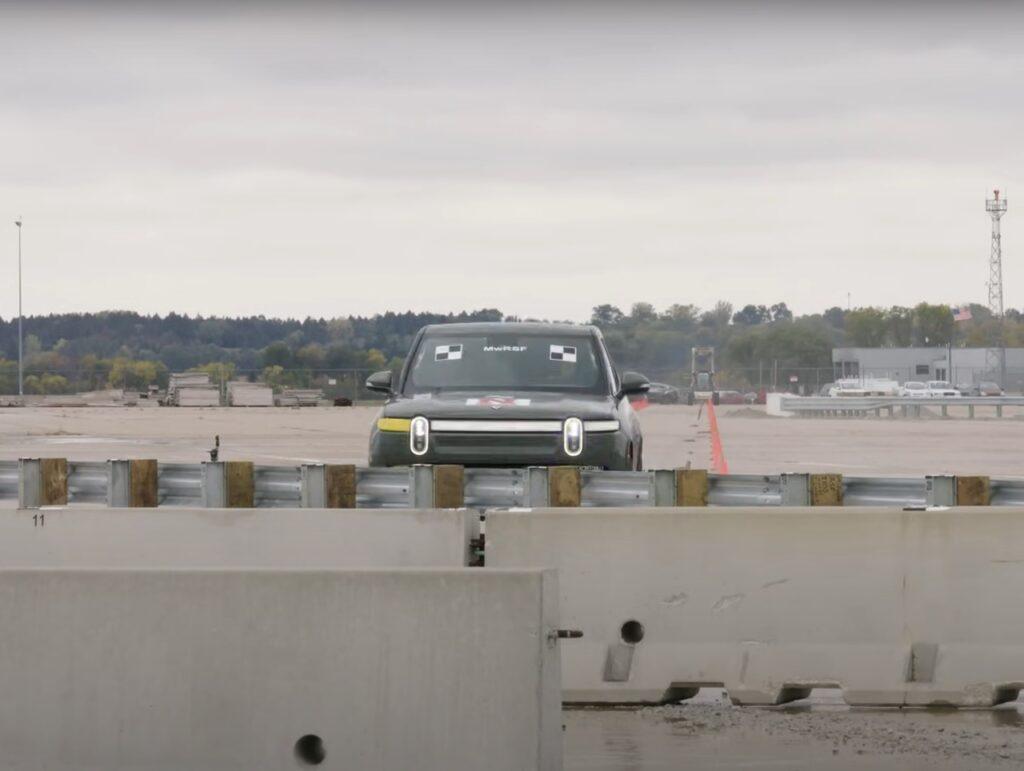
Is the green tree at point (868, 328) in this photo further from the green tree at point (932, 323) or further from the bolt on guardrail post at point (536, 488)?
the bolt on guardrail post at point (536, 488)

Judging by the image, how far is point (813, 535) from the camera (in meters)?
9.15

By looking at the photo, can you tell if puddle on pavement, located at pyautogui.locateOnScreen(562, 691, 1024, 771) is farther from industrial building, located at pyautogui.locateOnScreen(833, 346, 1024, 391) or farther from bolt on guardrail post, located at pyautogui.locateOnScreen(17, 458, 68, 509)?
industrial building, located at pyautogui.locateOnScreen(833, 346, 1024, 391)

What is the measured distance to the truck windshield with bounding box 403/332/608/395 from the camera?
628 inches

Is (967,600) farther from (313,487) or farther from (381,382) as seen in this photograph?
(381,382)

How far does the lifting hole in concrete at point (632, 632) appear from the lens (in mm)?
9164

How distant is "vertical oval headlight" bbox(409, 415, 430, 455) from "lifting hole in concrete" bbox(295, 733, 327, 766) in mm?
8186

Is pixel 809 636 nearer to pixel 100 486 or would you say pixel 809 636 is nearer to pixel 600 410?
pixel 600 410

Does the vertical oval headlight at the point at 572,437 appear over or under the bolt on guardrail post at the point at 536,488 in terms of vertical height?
over

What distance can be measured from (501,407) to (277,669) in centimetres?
832

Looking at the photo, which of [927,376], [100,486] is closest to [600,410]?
[100,486]

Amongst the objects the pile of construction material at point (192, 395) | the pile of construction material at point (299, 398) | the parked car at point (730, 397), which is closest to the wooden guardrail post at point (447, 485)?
the pile of construction material at point (299, 398)

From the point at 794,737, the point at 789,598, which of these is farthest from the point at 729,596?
the point at 794,737

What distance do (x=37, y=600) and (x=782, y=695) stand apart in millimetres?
3678

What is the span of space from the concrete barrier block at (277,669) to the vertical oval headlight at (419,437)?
Result: 8.12 meters
